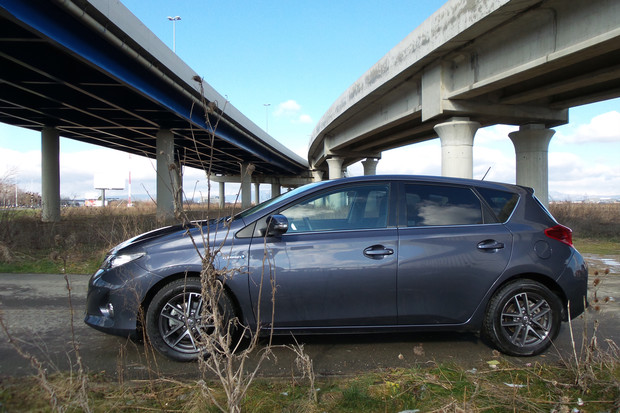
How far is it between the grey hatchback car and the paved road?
0.81 feet

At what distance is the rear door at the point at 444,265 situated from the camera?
3.69 m

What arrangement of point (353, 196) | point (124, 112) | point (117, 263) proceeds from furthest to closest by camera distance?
point (124, 112)
point (353, 196)
point (117, 263)

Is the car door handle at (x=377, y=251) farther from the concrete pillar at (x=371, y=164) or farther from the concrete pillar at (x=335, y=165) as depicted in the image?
the concrete pillar at (x=371, y=164)

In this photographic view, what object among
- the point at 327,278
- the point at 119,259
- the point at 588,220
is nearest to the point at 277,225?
the point at 327,278

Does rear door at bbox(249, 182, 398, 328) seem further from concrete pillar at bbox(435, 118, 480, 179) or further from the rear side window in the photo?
concrete pillar at bbox(435, 118, 480, 179)

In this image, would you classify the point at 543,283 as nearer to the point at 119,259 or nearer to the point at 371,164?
the point at 119,259

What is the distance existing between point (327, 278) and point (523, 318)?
6.17 ft

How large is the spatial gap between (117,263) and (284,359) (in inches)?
68.2

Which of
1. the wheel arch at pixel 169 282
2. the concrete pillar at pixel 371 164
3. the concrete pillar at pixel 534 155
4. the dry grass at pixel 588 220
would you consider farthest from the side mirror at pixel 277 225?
the concrete pillar at pixel 371 164

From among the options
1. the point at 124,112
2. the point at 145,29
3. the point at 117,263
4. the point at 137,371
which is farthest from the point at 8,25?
the point at 137,371

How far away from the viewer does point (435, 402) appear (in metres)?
2.72

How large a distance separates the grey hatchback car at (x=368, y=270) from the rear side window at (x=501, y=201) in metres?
0.02

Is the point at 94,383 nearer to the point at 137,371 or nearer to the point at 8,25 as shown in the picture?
the point at 137,371

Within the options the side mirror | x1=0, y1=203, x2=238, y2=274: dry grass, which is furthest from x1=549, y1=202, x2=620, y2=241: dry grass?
the side mirror
